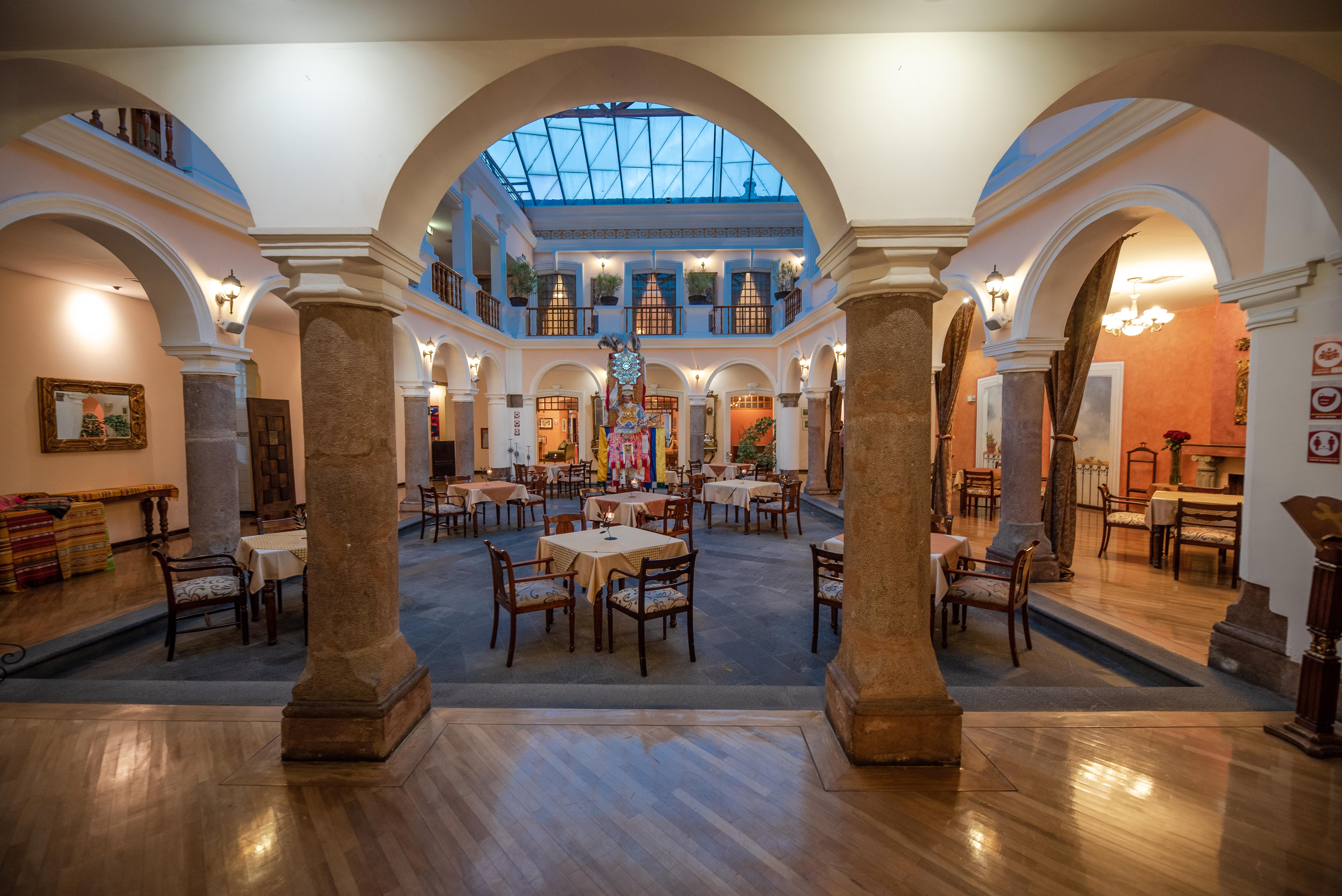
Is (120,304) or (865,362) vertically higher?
(120,304)

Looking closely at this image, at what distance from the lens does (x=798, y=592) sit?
17.1 ft

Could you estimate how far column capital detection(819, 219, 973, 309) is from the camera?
232 centimetres

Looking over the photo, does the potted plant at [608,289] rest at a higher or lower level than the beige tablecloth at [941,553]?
higher

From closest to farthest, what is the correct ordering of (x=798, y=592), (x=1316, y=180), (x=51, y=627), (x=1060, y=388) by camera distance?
(x=1316, y=180)
(x=51, y=627)
(x=798, y=592)
(x=1060, y=388)

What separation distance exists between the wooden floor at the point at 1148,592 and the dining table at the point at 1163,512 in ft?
0.53

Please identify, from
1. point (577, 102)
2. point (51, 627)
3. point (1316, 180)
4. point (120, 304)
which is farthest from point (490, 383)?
point (1316, 180)

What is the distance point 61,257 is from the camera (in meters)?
5.89

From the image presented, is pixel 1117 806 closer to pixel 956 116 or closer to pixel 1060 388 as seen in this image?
pixel 956 116

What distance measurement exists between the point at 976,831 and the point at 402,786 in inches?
87.3

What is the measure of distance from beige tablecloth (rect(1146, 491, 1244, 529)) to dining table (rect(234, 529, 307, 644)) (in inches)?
317

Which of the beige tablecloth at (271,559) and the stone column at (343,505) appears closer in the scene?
the stone column at (343,505)

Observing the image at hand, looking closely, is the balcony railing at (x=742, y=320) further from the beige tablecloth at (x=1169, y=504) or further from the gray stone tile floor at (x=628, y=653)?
the gray stone tile floor at (x=628, y=653)

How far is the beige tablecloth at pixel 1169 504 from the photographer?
5.72 metres

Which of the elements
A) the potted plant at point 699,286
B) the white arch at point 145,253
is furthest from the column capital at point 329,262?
the potted plant at point 699,286
